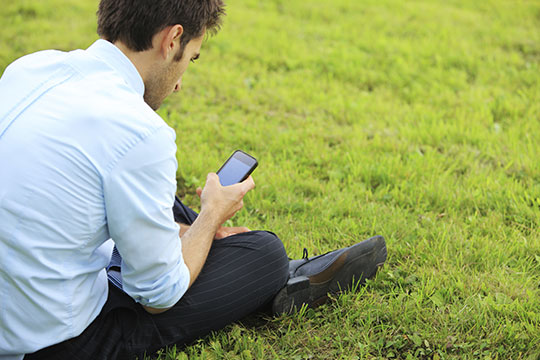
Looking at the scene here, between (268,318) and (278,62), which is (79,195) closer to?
(268,318)

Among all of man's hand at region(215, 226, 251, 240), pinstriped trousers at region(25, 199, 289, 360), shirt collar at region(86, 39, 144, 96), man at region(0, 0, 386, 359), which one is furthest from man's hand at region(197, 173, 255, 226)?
shirt collar at region(86, 39, 144, 96)

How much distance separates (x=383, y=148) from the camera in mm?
4625

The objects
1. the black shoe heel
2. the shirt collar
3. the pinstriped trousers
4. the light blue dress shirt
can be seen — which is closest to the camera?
the light blue dress shirt

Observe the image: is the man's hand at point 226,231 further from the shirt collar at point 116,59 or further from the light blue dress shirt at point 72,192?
the shirt collar at point 116,59

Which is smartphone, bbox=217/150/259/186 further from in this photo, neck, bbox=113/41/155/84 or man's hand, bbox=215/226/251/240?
neck, bbox=113/41/155/84

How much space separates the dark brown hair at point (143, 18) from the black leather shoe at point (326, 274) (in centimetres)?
133

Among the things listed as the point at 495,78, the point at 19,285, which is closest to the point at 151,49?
the point at 19,285

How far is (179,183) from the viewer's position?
13.8 feet

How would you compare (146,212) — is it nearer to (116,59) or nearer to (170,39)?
(116,59)

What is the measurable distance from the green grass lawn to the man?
0.40 m

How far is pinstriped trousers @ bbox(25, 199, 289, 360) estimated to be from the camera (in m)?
2.29

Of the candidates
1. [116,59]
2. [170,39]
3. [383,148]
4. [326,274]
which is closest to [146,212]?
[116,59]

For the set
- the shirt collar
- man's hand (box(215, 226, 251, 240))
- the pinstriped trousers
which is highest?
the shirt collar

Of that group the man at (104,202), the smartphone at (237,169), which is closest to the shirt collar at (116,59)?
the man at (104,202)
